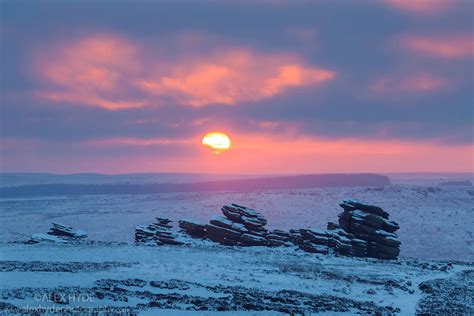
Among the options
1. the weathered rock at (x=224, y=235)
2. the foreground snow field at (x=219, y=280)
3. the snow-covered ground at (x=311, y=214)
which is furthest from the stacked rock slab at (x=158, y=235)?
the snow-covered ground at (x=311, y=214)

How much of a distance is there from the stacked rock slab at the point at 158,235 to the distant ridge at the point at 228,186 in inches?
3723

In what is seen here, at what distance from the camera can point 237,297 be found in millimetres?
18969

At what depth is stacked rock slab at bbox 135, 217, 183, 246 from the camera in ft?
127

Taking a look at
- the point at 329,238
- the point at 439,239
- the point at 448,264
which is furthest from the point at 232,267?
the point at 439,239

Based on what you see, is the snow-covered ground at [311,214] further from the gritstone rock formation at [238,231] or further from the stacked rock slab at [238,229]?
the stacked rock slab at [238,229]

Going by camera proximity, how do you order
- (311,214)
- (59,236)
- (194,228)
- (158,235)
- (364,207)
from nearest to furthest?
(364,207) < (59,236) < (158,235) < (194,228) < (311,214)

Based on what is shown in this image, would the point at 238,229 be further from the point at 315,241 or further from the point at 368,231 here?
the point at 368,231

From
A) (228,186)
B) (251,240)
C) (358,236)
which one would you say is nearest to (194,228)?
(251,240)

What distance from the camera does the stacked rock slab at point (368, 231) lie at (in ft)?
114

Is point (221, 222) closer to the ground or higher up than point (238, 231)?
higher up

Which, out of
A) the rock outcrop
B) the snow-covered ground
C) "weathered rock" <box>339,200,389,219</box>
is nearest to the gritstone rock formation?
the rock outcrop

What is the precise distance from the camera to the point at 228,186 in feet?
498

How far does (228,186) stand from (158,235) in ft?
367

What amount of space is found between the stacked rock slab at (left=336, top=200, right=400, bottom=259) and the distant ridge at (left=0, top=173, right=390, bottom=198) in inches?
3903
